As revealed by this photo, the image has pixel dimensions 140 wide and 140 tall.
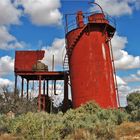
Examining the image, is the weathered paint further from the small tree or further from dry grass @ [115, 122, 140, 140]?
dry grass @ [115, 122, 140, 140]

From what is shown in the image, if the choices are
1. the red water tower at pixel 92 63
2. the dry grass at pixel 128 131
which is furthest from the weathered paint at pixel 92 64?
the dry grass at pixel 128 131

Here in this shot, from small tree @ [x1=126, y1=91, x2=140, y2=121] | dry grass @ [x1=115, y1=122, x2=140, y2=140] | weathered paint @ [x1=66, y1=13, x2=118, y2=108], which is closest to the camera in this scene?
dry grass @ [x1=115, y1=122, x2=140, y2=140]

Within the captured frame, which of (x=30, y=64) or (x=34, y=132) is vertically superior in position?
(x=30, y=64)

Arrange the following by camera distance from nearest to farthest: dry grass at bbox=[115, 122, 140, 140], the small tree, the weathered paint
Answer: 1. dry grass at bbox=[115, 122, 140, 140]
2. the small tree
3. the weathered paint

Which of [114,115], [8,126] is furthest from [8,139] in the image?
[114,115]

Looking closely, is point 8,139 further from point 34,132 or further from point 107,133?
point 107,133

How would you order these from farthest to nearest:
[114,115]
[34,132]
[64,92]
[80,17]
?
[64,92], [80,17], [114,115], [34,132]

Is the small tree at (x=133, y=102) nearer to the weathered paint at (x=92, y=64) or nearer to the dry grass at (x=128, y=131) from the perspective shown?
the weathered paint at (x=92, y=64)

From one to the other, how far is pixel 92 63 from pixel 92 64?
0.39ft

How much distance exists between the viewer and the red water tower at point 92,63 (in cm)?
4238

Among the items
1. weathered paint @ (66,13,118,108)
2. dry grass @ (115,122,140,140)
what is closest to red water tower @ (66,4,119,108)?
weathered paint @ (66,13,118,108)

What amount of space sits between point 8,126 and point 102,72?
56.3ft

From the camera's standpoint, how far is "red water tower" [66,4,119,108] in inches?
1668

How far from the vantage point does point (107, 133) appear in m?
21.7
